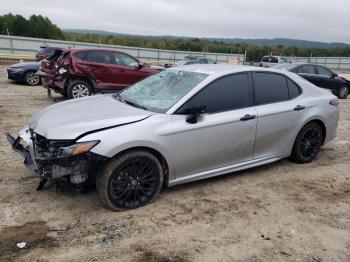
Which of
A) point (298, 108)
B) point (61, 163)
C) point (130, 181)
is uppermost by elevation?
point (298, 108)

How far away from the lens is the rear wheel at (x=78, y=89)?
1049 cm

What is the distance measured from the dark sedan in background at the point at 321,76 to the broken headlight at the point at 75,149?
36.3ft

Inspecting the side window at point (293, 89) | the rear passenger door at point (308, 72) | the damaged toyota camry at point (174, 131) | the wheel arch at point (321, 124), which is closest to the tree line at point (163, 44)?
the rear passenger door at point (308, 72)

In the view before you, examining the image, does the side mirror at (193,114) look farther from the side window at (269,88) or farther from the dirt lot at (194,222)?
the side window at (269,88)

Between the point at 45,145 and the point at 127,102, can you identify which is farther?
the point at 127,102

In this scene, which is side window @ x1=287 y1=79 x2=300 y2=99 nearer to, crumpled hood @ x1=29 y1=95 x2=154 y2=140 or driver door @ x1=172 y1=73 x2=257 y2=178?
driver door @ x1=172 y1=73 x2=257 y2=178

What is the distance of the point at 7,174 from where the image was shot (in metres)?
5.13

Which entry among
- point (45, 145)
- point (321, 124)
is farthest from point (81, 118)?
point (321, 124)

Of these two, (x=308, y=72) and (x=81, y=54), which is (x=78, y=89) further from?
(x=308, y=72)

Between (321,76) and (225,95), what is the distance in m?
11.3

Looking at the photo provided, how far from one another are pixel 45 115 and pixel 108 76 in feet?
22.0

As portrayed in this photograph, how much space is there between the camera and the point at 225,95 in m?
4.91

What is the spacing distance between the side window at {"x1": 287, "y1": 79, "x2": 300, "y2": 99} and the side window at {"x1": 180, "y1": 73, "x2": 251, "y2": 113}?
90cm

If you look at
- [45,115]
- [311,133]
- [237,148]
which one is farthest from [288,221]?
[45,115]
